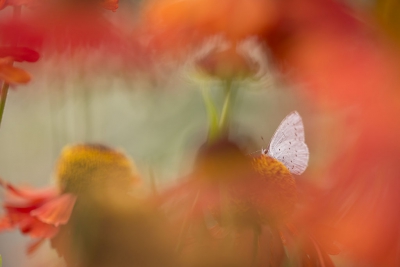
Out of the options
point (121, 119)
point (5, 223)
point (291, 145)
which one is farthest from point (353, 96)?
point (5, 223)

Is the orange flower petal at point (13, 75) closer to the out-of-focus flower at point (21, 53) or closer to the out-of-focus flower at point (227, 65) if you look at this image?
the out-of-focus flower at point (21, 53)

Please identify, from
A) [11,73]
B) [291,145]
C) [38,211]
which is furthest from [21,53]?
[291,145]

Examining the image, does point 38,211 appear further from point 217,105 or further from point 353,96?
point 353,96

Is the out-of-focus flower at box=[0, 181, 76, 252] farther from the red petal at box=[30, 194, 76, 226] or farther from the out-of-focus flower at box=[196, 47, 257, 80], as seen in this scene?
the out-of-focus flower at box=[196, 47, 257, 80]

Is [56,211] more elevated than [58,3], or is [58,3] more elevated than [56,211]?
[58,3]

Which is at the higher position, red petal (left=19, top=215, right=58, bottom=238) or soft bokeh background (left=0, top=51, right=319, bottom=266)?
soft bokeh background (left=0, top=51, right=319, bottom=266)

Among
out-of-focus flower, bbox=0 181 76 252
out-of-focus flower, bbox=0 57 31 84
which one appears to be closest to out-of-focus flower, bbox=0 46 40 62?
out-of-focus flower, bbox=0 57 31 84
